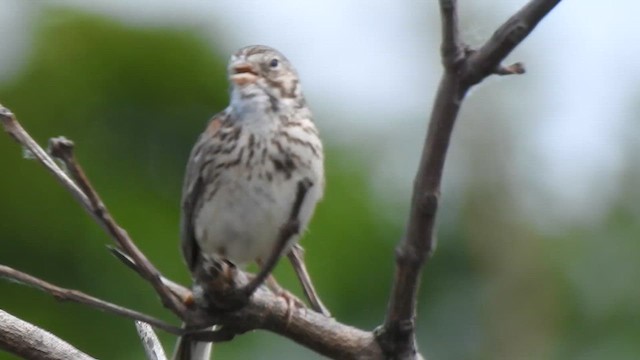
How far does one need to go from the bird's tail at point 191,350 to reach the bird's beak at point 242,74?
0.93m

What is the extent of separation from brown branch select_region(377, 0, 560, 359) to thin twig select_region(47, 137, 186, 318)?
19.0 inches

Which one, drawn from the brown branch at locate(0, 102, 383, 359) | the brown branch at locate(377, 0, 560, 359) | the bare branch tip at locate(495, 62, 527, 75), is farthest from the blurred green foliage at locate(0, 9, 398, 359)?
the bare branch tip at locate(495, 62, 527, 75)

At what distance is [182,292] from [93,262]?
4.63m

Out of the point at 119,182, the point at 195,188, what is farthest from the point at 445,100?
the point at 119,182

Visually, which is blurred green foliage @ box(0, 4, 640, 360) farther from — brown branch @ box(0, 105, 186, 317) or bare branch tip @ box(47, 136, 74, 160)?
bare branch tip @ box(47, 136, 74, 160)

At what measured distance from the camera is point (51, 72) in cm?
830

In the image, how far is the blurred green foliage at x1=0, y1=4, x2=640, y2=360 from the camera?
7453mm

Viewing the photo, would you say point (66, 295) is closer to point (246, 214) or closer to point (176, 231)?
point (246, 214)

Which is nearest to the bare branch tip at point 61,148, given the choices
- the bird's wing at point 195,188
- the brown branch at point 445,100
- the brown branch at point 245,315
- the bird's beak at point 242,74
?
the brown branch at point 245,315

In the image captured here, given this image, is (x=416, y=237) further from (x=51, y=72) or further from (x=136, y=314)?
(x=51, y=72)

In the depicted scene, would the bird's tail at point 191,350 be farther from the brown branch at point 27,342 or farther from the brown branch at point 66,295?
the brown branch at point 66,295

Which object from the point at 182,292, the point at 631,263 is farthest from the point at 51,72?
the point at 182,292

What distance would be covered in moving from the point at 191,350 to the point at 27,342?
0.72 meters

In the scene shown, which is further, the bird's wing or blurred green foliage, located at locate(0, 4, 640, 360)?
blurred green foliage, located at locate(0, 4, 640, 360)
